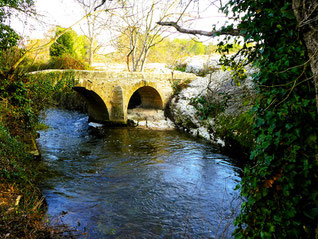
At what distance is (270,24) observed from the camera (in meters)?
2.06

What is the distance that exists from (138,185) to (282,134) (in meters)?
4.41

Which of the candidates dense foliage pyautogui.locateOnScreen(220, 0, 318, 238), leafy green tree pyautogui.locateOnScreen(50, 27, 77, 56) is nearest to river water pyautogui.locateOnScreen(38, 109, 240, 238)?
dense foliage pyautogui.locateOnScreen(220, 0, 318, 238)

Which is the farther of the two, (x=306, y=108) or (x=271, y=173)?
(x=271, y=173)

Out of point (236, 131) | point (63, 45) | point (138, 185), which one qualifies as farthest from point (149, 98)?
point (138, 185)

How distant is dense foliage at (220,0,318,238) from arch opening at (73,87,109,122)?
32.3ft

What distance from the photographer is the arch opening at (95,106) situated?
11.4 meters

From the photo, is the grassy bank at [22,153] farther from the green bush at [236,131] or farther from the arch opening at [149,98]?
the green bush at [236,131]

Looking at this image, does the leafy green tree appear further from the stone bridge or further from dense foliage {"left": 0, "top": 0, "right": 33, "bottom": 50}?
dense foliage {"left": 0, "top": 0, "right": 33, "bottom": 50}

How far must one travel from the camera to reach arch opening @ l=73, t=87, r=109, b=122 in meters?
11.4

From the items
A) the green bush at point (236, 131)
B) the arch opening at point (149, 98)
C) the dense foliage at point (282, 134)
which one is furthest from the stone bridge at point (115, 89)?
the dense foliage at point (282, 134)

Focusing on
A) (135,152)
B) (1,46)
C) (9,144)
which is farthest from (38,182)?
(1,46)

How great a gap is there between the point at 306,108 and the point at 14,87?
23.7ft

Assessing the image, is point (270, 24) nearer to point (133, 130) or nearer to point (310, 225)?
point (310, 225)

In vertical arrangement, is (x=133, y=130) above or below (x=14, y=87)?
below
